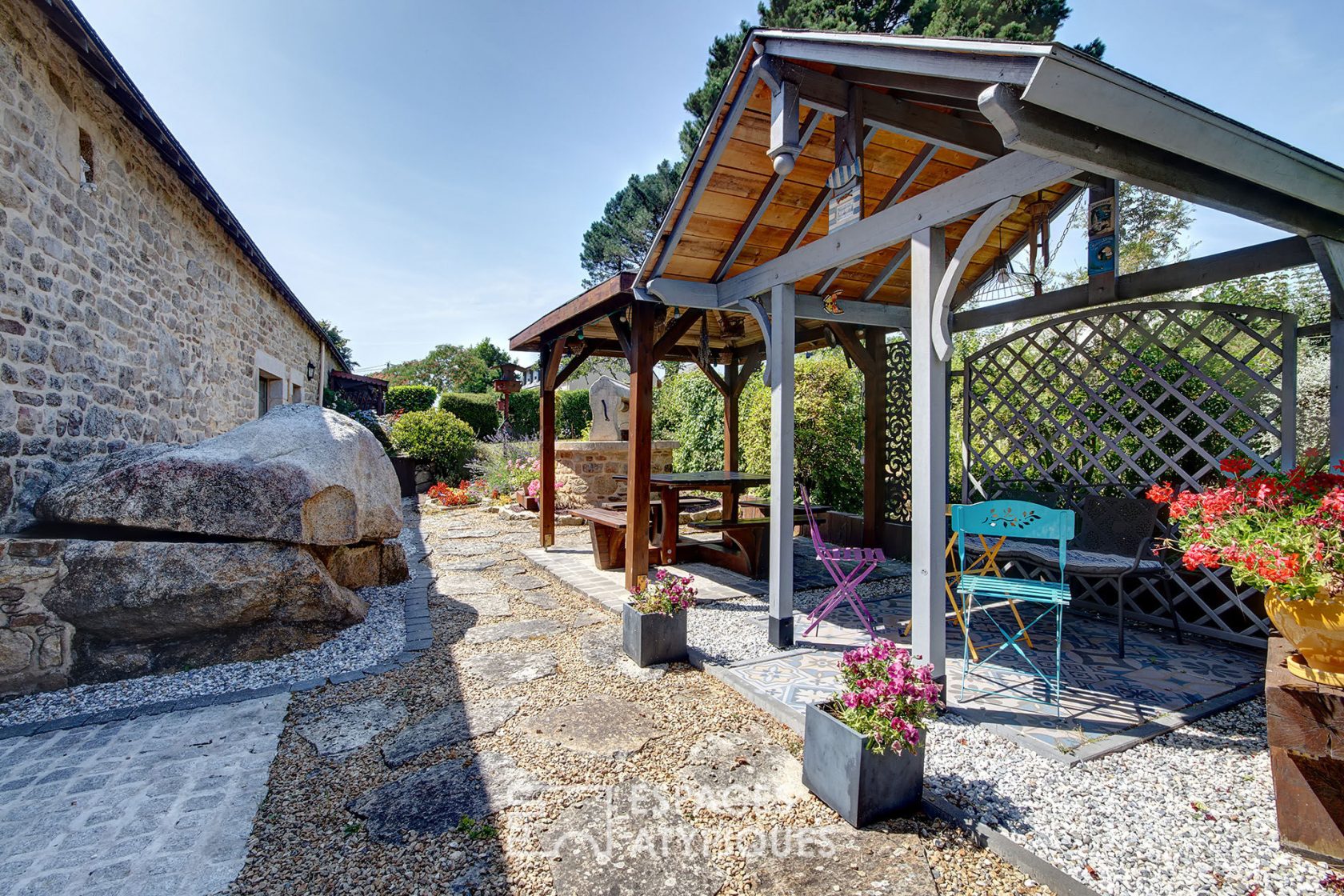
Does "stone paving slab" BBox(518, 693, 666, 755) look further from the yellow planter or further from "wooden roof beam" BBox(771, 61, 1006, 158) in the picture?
"wooden roof beam" BBox(771, 61, 1006, 158)

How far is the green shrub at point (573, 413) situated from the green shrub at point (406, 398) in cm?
470

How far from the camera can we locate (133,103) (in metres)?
4.20

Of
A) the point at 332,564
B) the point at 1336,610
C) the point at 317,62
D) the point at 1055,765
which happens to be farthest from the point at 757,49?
the point at 317,62

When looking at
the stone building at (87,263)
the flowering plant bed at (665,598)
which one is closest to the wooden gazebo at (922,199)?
the flowering plant bed at (665,598)

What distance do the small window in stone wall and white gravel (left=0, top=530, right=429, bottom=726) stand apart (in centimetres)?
323

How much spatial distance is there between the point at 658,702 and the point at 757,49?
311 centimetres

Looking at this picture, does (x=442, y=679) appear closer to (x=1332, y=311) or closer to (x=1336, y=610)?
(x=1336, y=610)

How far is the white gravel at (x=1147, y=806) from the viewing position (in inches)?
68.6

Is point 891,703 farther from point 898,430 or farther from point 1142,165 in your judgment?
point 898,430

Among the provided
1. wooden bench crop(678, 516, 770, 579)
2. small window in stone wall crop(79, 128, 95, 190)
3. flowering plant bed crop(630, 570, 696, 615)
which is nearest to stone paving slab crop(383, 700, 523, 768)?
flowering plant bed crop(630, 570, 696, 615)

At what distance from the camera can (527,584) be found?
5.51m

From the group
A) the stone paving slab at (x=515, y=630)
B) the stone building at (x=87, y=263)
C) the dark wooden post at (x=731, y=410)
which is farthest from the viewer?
the dark wooden post at (x=731, y=410)

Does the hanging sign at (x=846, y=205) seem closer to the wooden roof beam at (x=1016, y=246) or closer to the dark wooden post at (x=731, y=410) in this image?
the wooden roof beam at (x=1016, y=246)

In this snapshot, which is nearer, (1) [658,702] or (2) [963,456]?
(1) [658,702]
